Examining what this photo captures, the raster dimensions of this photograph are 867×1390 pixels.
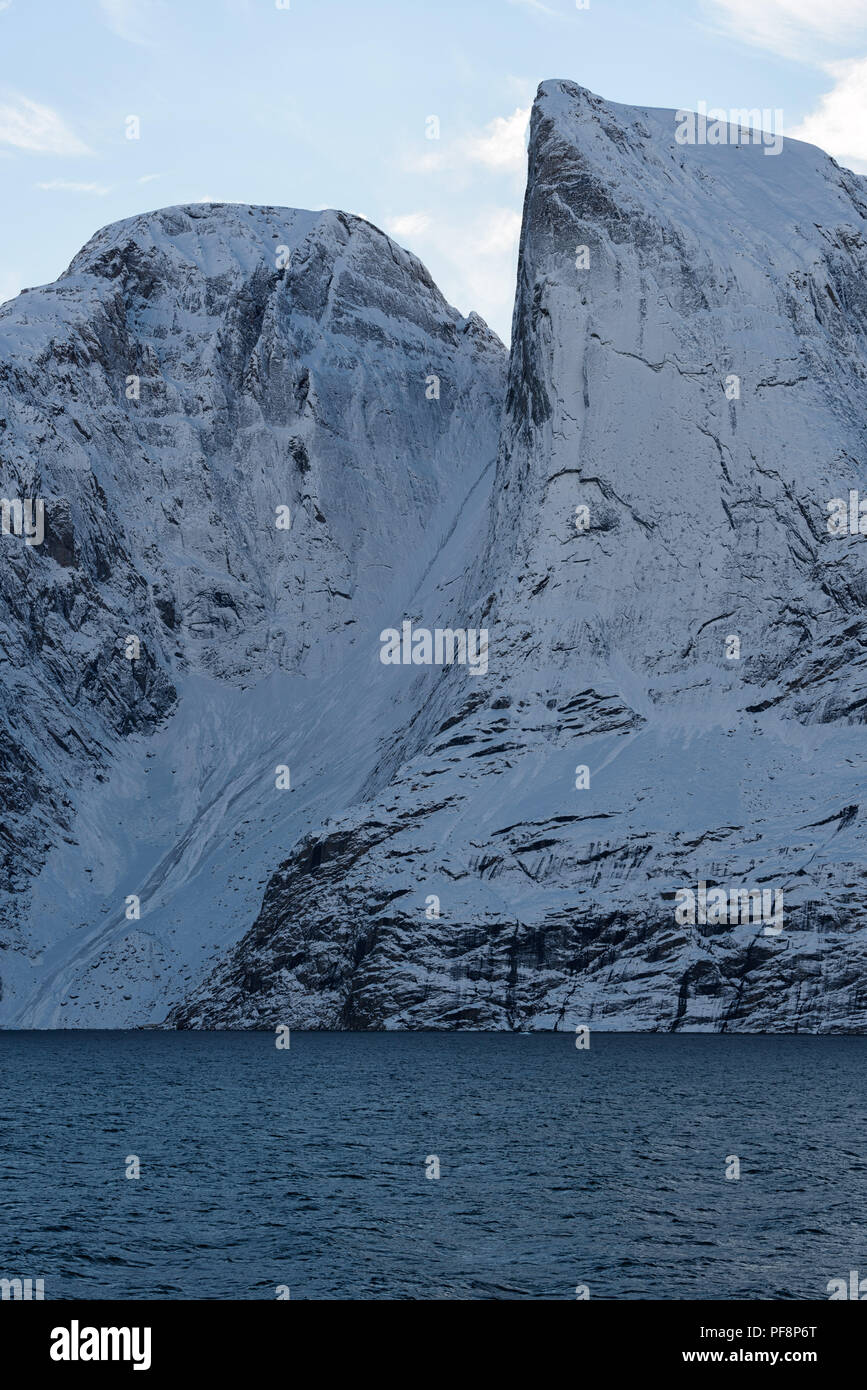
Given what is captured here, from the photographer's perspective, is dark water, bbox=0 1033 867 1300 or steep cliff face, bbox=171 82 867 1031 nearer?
dark water, bbox=0 1033 867 1300

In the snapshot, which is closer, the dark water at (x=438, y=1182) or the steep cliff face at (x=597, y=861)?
the dark water at (x=438, y=1182)

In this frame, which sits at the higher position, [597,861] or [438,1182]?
[597,861]

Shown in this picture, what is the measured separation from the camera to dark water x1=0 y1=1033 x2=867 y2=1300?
4491 centimetres

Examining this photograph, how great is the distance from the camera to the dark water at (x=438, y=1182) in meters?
44.9

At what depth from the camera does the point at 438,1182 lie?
61.6 metres

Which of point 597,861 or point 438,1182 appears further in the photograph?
point 597,861

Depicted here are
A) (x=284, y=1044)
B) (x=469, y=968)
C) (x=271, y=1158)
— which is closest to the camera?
(x=271, y=1158)

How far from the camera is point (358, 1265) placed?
4619cm

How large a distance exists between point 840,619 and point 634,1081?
10082 centimetres

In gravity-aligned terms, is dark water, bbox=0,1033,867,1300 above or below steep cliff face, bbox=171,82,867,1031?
below

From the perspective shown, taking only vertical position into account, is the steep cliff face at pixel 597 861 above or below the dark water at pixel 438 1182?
above
